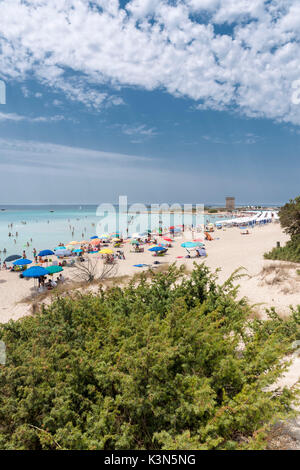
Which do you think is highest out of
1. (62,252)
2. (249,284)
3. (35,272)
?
(35,272)

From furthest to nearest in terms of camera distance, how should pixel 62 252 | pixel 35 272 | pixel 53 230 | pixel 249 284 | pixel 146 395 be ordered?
pixel 53 230
pixel 62 252
pixel 35 272
pixel 249 284
pixel 146 395

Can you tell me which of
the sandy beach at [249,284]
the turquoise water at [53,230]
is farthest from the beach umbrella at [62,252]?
the turquoise water at [53,230]

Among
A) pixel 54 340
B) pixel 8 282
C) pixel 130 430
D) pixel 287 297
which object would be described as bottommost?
pixel 8 282

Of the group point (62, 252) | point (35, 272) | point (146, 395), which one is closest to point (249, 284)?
point (146, 395)

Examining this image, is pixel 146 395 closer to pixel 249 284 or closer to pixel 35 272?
pixel 249 284

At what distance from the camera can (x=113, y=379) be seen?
10.1 feet

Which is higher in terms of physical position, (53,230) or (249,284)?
(53,230)

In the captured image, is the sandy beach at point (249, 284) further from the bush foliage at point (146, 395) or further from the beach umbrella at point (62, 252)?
the beach umbrella at point (62, 252)

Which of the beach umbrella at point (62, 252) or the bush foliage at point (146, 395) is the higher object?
the bush foliage at point (146, 395)

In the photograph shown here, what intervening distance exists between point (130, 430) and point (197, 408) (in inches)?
32.4

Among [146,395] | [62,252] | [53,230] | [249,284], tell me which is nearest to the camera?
[146,395]

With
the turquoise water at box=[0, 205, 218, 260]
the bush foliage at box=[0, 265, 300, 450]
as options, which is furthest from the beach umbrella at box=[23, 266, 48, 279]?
the turquoise water at box=[0, 205, 218, 260]
